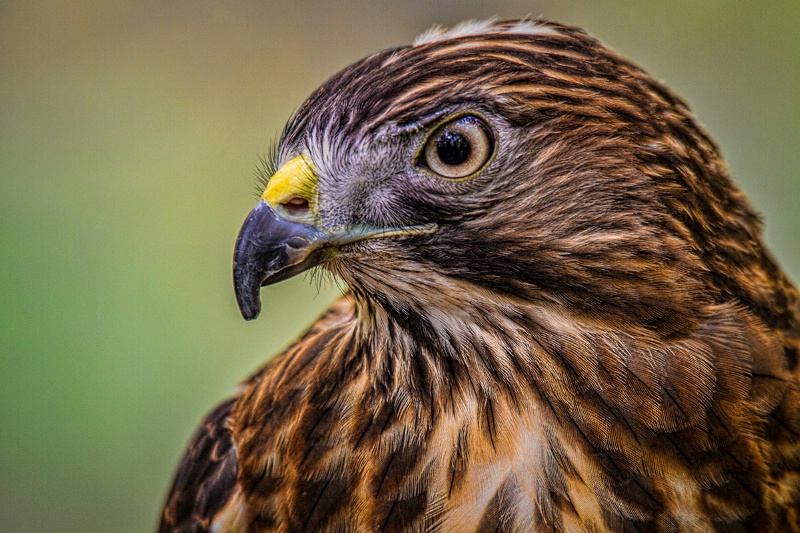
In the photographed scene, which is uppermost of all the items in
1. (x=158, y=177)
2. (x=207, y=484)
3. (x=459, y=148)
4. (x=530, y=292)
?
(x=158, y=177)

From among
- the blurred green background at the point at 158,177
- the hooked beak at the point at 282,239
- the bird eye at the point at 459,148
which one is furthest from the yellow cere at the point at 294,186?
the blurred green background at the point at 158,177

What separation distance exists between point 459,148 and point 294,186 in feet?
1.24

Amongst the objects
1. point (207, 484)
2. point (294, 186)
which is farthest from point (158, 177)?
point (294, 186)

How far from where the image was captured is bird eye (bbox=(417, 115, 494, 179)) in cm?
202

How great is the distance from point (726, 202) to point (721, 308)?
282 mm

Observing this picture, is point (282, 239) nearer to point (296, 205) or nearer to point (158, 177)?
point (296, 205)

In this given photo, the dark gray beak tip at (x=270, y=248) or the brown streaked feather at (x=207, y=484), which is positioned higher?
the dark gray beak tip at (x=270, y=248)

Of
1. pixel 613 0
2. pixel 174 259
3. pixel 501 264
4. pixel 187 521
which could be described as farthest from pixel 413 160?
pixel 613 0

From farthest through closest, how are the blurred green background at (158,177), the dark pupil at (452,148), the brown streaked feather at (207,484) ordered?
the blurred green background at (158,177) → the brown streaked feather at (207,484) → the dark pupil at (452,148)


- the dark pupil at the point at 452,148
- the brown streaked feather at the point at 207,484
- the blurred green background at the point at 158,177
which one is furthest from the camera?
the blurred green background at the point at 158,177

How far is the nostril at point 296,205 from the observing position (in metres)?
2.08

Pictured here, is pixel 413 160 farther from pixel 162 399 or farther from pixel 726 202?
pixel 162 399

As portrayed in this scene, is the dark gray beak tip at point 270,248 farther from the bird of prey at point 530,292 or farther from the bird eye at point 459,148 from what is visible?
the bird eye at point 459,148

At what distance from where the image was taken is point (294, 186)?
2109 millimetres
